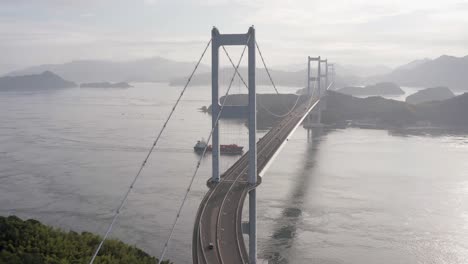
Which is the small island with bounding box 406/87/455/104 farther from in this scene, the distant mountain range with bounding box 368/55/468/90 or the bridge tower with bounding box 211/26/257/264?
the bridge tower with bounding box 211/26/257/264

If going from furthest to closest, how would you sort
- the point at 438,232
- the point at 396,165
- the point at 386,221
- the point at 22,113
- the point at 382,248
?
the point at 22,113, the point at 396,165, the point at 386,221, the point at 438,232, the point at 382,248

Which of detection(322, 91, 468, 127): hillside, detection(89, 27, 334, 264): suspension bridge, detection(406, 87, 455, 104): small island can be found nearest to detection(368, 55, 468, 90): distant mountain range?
A: detection(406, 87, 455, 104): small island

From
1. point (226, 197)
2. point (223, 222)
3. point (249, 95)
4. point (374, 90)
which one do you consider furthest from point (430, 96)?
point (223, 222)

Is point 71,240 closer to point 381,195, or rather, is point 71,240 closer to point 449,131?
point 381,195

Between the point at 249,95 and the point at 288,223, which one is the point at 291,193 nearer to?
the point at 288,223

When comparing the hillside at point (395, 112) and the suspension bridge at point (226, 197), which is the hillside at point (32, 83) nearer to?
the hillside at point (395, 112)

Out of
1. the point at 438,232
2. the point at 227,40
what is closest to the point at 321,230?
the point at 438,232
